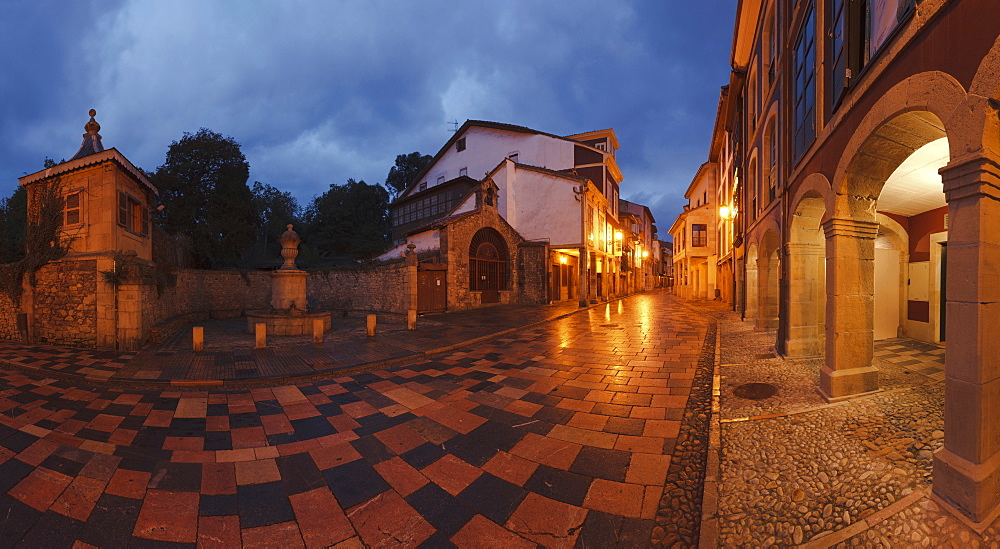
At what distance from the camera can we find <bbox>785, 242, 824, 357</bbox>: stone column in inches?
281

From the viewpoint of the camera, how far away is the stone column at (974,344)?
8.15 ft

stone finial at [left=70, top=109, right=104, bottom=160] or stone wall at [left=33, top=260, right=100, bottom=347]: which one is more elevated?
stone finial at [left=70, top=109, right=104, bottom=160]

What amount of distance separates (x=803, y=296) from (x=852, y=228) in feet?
9.85

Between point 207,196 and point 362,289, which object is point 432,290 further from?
point 207,196

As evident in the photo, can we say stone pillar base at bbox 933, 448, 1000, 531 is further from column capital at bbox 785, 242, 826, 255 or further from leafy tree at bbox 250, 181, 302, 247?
leafy tree at bbox 250, 181, 302, 247

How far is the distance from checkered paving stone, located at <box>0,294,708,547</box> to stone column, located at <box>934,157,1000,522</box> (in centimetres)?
191

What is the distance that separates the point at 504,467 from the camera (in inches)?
126

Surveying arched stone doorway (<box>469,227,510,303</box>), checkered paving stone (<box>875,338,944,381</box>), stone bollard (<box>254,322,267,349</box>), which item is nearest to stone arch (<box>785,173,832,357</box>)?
checkered paving stone (<box>875,338,944,381</box>)

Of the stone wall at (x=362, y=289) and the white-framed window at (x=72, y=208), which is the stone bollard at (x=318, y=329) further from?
the white-framed window at (x=72, y=208)

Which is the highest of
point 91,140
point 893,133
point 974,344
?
point 91,140

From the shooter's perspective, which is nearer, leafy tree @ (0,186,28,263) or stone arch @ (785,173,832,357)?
stone arch @ (785,173,832,357)

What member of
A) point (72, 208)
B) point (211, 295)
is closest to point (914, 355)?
point (72, 208)

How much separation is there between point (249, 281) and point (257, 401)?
16.4 meters

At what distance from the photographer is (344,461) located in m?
3.38
